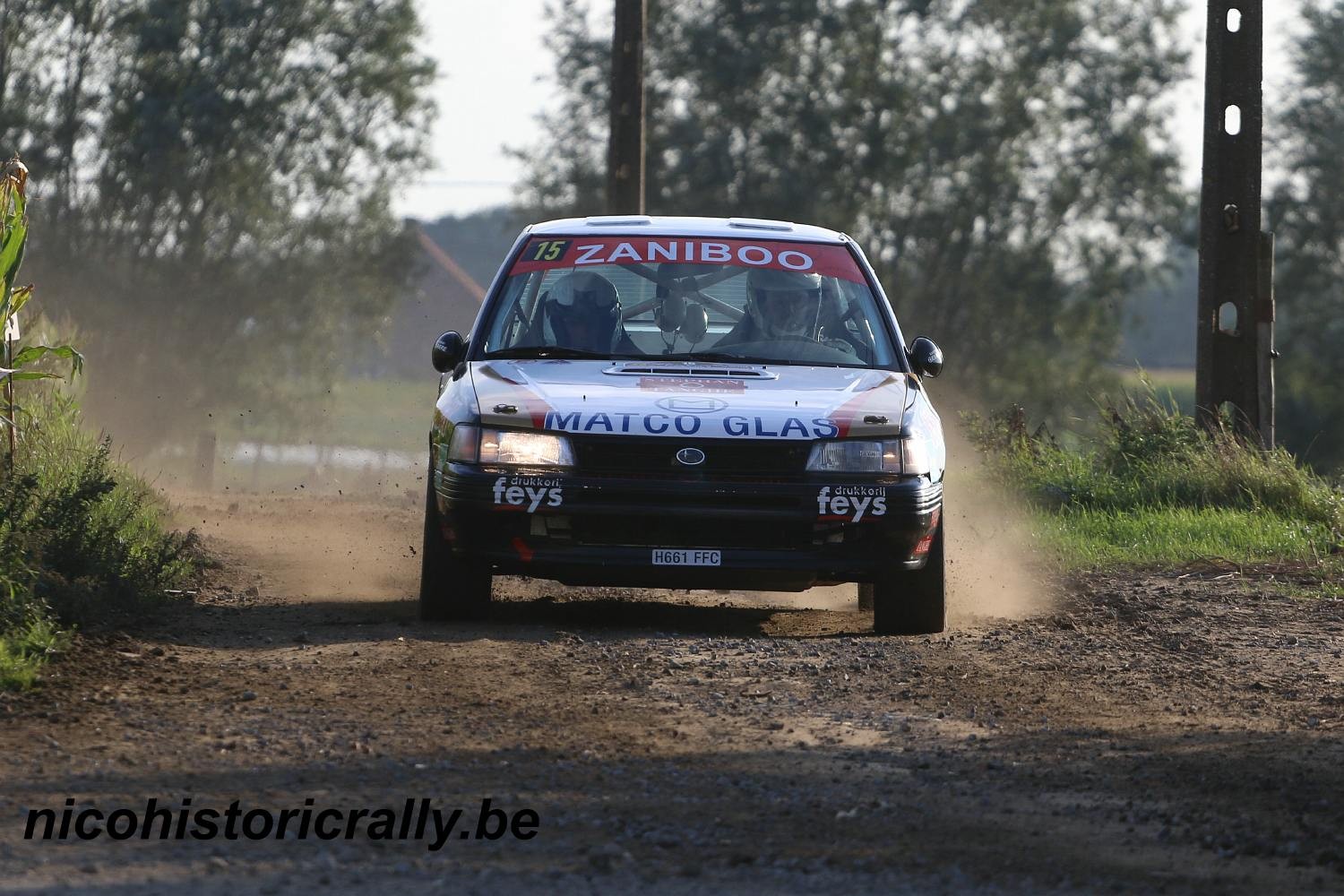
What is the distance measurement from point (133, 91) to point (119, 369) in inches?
241

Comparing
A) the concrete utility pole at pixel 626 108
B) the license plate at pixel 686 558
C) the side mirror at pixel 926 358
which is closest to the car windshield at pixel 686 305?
the side mirror at pixel 926 358

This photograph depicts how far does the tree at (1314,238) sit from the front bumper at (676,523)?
37823 mm

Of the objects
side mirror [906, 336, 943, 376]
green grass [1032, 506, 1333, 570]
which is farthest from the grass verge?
green grass [1032, 506, 1333, 570]

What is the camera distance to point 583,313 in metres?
8.82

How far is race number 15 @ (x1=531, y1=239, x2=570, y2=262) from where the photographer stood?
923 cm

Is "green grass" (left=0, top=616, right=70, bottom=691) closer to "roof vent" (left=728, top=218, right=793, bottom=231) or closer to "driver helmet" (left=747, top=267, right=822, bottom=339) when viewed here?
"driver helmet" (left=747, top=267, right=822, bottom=339)

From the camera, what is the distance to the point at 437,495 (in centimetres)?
802

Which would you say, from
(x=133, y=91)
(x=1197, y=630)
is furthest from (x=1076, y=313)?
(x=1197, y=630)

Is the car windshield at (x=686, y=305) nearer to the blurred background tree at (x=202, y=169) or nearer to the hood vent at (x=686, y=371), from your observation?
the hood vent at (x=686, y=371)

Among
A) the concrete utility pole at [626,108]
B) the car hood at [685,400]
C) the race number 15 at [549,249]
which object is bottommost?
the car hood at [685,400]

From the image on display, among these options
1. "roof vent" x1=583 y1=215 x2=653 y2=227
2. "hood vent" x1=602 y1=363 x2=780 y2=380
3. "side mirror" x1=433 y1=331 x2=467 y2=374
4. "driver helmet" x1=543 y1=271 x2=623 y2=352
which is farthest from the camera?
"roof vent" x1=583 y1=215 x2=653 y2=227

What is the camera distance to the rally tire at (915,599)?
8.15 m

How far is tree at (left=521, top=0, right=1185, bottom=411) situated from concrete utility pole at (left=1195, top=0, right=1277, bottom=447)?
89.8 ft

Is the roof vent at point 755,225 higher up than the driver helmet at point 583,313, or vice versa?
the roof vent at point 755,225
